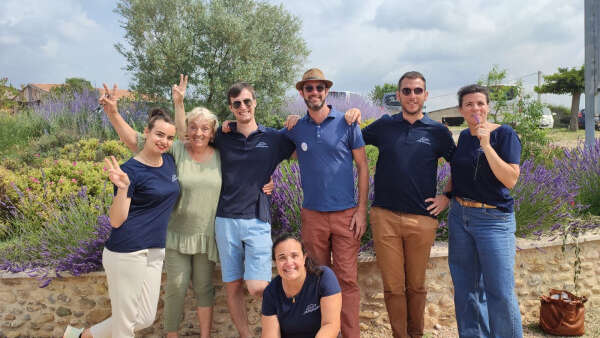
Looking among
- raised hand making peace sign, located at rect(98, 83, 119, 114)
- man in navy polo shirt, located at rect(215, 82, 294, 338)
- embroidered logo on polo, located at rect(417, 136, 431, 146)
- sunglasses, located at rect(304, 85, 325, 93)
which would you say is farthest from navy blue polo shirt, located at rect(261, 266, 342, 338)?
raised hand making peace sign, located at rect(98, 83, 119, 114)

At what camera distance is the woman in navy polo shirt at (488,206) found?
2824 millimetres

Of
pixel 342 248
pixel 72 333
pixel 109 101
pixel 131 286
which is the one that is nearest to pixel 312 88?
pixel 342 248

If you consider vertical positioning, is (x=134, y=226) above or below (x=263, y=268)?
above

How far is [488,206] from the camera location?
2.92 meters

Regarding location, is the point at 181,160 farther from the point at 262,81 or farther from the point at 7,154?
the point at 262,81

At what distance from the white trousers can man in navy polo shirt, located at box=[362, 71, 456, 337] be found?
65.1 inches

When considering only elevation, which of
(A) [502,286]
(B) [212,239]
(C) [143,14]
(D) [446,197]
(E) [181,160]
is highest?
(C) [143,14]

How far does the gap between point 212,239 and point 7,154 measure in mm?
7140

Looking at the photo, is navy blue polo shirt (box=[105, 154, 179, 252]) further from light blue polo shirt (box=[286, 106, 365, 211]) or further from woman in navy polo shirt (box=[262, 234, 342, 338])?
light blue polo shirt (box=[286, 106, 365, 211])

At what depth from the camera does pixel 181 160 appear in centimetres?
321

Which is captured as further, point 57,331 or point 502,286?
point 57,331

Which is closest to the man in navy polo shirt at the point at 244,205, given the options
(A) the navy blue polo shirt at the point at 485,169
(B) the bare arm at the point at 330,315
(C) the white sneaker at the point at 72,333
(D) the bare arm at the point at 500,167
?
(B) the bare arm at the point at 330,315

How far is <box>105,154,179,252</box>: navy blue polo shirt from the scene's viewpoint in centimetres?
283

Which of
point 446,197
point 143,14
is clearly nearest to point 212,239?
point 446,197
